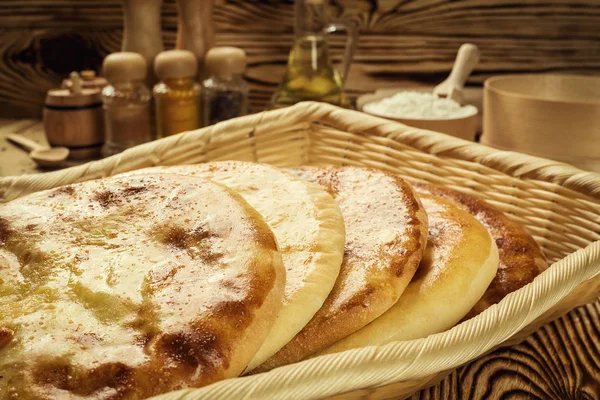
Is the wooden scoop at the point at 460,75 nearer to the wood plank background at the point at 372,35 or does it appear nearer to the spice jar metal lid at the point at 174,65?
the wood plank background at the point at 372,35

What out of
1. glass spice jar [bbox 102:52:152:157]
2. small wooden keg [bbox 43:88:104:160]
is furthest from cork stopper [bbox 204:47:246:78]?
small wooden keg [bbox 43:88:104:160]

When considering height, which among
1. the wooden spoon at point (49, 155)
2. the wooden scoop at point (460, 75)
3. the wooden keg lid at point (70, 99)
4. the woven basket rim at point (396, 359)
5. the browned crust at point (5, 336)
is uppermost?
the wooden scoop at point (460, 75)

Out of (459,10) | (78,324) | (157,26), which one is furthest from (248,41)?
(78,324)

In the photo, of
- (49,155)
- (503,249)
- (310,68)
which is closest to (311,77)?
(310,68)

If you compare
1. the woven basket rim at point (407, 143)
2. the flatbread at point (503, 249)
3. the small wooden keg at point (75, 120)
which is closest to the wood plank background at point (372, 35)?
the small wooden keg at point (75, 120)

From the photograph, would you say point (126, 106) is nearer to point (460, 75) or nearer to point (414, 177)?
point (414, 177)

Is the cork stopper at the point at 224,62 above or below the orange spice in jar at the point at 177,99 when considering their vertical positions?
above

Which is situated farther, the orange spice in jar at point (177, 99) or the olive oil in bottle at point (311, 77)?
the olive oil in bottle at point (311, 77)

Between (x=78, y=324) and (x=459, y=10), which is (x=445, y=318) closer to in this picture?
(x=78, y=324)
